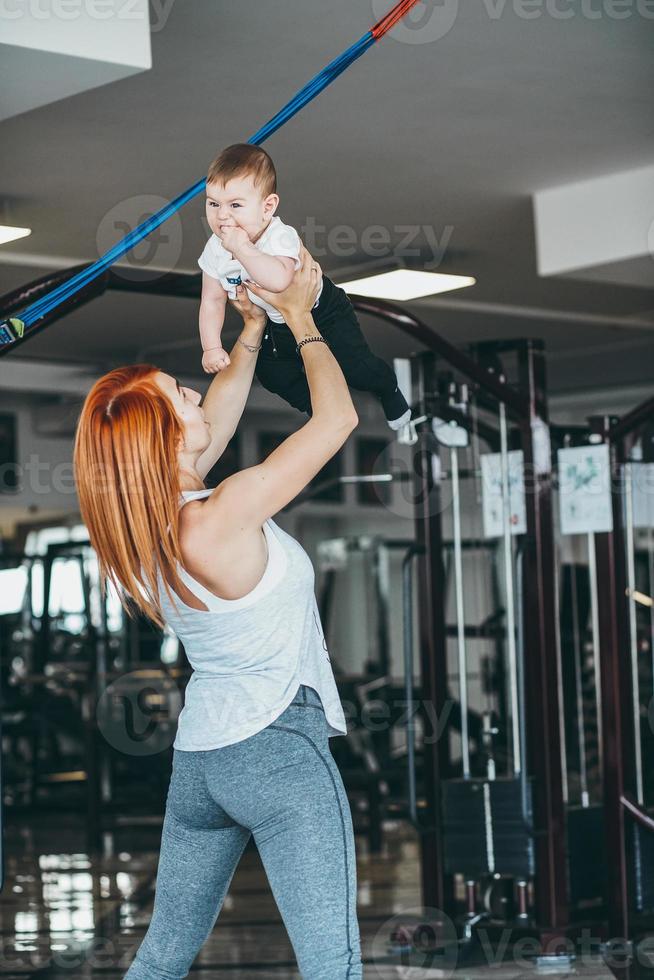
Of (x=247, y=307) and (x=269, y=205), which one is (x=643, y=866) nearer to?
(x=247, y=307)

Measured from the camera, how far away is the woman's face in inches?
80.7

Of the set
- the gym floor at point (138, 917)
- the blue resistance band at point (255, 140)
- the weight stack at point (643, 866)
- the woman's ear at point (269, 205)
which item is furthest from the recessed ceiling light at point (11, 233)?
the woman's ear at point (269, 205)

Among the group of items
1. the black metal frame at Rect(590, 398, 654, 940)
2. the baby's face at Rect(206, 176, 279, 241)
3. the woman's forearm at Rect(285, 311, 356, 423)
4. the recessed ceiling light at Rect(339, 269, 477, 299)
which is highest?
the recessed ceiling light at Rect(339, 269, 477, 299)

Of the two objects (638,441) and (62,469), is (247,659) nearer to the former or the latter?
(638,441)

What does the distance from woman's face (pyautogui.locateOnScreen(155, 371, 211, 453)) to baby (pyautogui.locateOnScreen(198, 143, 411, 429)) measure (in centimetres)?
6

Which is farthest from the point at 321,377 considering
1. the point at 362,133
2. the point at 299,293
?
the point at 362,133

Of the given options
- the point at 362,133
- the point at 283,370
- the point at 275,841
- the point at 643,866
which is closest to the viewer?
the point at 275,841

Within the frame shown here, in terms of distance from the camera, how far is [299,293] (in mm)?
1950

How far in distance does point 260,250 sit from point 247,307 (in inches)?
6.8

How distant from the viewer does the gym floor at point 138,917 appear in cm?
450

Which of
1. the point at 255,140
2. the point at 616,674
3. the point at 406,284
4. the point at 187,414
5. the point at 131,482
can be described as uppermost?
the point at 406,284

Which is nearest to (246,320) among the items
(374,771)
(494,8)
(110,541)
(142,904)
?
(110,541)

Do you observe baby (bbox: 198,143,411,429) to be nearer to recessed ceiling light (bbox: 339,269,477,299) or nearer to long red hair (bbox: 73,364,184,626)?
long red hair (bbox: 73,364,184,626)

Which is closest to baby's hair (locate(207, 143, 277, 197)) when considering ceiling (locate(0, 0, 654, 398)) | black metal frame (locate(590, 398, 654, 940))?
ceiling (locate(0, 0, 654, 398))
